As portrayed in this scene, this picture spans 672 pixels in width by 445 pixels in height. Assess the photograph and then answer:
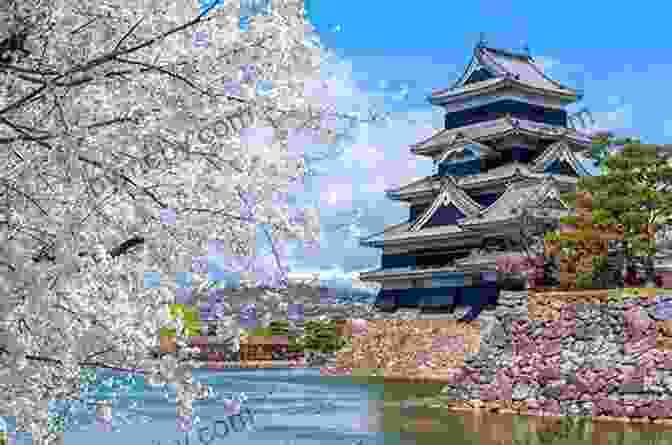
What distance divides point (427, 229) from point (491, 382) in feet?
53.7

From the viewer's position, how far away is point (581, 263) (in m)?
18.3

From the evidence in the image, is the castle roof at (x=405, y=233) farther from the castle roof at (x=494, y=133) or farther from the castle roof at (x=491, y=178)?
the castle roof at (x=494, y=133)

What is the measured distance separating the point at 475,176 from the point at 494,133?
1676mm

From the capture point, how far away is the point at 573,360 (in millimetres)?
16109

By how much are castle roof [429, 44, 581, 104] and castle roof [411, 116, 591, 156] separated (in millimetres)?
1242

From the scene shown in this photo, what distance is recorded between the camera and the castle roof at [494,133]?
3234 cm

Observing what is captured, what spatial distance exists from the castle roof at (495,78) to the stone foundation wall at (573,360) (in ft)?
54.2

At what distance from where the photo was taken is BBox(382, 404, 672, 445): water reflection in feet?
39.6

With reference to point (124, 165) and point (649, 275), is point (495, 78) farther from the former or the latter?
point (124, 165)

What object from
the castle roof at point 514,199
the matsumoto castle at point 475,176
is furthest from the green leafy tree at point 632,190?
the matsumoto castle at point 475,176

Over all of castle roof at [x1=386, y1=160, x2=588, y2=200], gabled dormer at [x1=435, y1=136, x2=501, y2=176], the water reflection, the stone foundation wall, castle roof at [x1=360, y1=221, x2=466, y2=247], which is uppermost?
gabled dormer at [x1=435, y1=136, x2=501, y2=176]

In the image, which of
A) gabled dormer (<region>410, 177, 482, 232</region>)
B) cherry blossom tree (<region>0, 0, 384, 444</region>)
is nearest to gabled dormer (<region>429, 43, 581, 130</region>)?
gabled dormer (<region>410, 177, 482, 232</region>)

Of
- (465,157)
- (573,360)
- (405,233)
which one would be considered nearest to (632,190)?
(573,360)

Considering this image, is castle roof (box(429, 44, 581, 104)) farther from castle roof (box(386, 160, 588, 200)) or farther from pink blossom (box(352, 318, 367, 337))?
pink blossom (box(352, 318, 367, 337))
